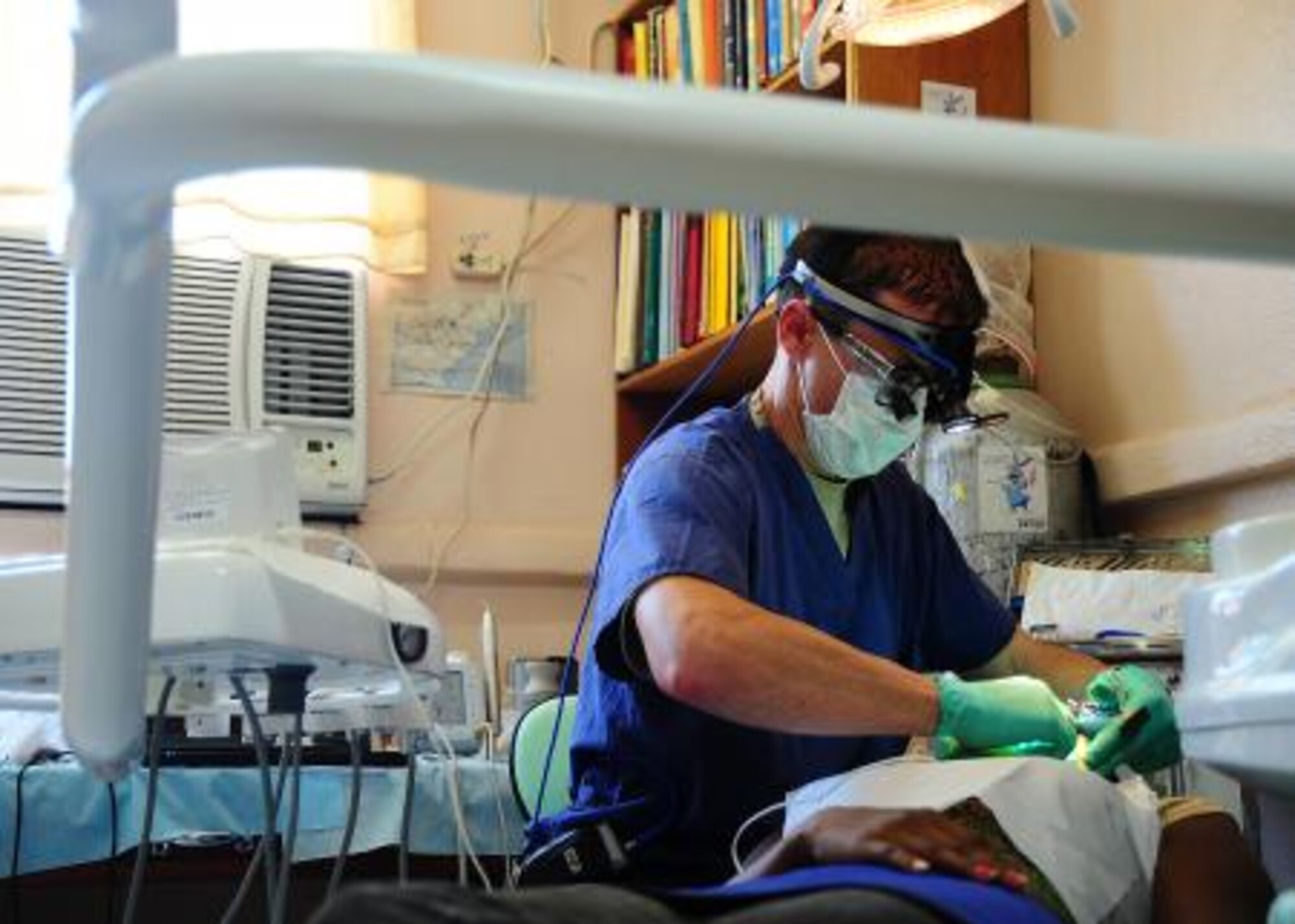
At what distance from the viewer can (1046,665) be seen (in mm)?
1669

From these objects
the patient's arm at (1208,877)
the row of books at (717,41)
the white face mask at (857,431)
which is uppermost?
the row of books at (717,41)

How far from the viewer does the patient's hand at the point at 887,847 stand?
653 millimetres

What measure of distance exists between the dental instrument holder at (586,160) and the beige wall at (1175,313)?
1.35 m

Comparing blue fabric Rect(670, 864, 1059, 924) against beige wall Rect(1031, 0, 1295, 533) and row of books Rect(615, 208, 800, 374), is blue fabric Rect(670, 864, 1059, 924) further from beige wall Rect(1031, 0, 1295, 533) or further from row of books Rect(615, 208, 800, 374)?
row of books Rect(615, 208, 800, 374)

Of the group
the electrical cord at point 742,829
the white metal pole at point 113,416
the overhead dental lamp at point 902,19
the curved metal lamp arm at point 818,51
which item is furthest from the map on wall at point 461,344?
the white metal pole at point 113,416

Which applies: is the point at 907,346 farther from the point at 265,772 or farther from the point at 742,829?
the point at 265,772

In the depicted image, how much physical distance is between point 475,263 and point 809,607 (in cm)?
131

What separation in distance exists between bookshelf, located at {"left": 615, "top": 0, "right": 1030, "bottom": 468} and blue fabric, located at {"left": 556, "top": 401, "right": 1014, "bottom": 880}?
595 millimetres

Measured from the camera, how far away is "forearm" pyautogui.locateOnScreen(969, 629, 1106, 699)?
162 centimetres

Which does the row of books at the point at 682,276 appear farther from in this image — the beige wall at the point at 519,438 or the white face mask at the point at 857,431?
the white face mask at the point at 857,431

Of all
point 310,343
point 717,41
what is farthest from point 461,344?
point 717,41

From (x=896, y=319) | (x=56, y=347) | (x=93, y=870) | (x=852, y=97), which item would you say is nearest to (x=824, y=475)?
(x=896, y=319)

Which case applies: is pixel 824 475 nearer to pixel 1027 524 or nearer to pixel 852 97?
pixel 1027 524

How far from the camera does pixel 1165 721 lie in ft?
3.88
